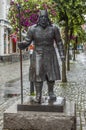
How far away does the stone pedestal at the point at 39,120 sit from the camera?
7223mm

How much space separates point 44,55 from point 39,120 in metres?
1.24

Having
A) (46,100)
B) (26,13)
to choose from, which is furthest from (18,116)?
(26,13)

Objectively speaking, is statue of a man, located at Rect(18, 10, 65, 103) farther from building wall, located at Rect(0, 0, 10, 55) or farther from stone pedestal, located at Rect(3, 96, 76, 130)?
building wall, located at Rect(0, 0, 10, 55)

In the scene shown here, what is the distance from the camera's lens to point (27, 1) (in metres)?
15.2

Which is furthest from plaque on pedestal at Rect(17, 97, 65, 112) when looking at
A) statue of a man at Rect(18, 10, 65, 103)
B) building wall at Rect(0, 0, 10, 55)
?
building wall at Rect(0, 0, 10, 55)

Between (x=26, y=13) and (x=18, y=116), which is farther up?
(x=26, y=13)

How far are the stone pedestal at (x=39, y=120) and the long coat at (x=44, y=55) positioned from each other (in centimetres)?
71

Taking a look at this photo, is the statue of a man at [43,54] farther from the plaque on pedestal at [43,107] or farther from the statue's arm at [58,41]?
the plaque on pedestal at [43,107]

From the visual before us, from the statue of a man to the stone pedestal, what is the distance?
17.7 inches

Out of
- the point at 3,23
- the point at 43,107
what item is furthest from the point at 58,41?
the point at 3,23

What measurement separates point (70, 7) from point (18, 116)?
11.0 meters

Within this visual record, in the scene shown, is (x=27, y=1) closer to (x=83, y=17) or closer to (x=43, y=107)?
(x=83, y=17)

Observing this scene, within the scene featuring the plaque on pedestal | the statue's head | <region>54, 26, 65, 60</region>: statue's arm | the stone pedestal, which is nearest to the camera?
the stone pedestal

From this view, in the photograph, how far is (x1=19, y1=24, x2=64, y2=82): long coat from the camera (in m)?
7.69
